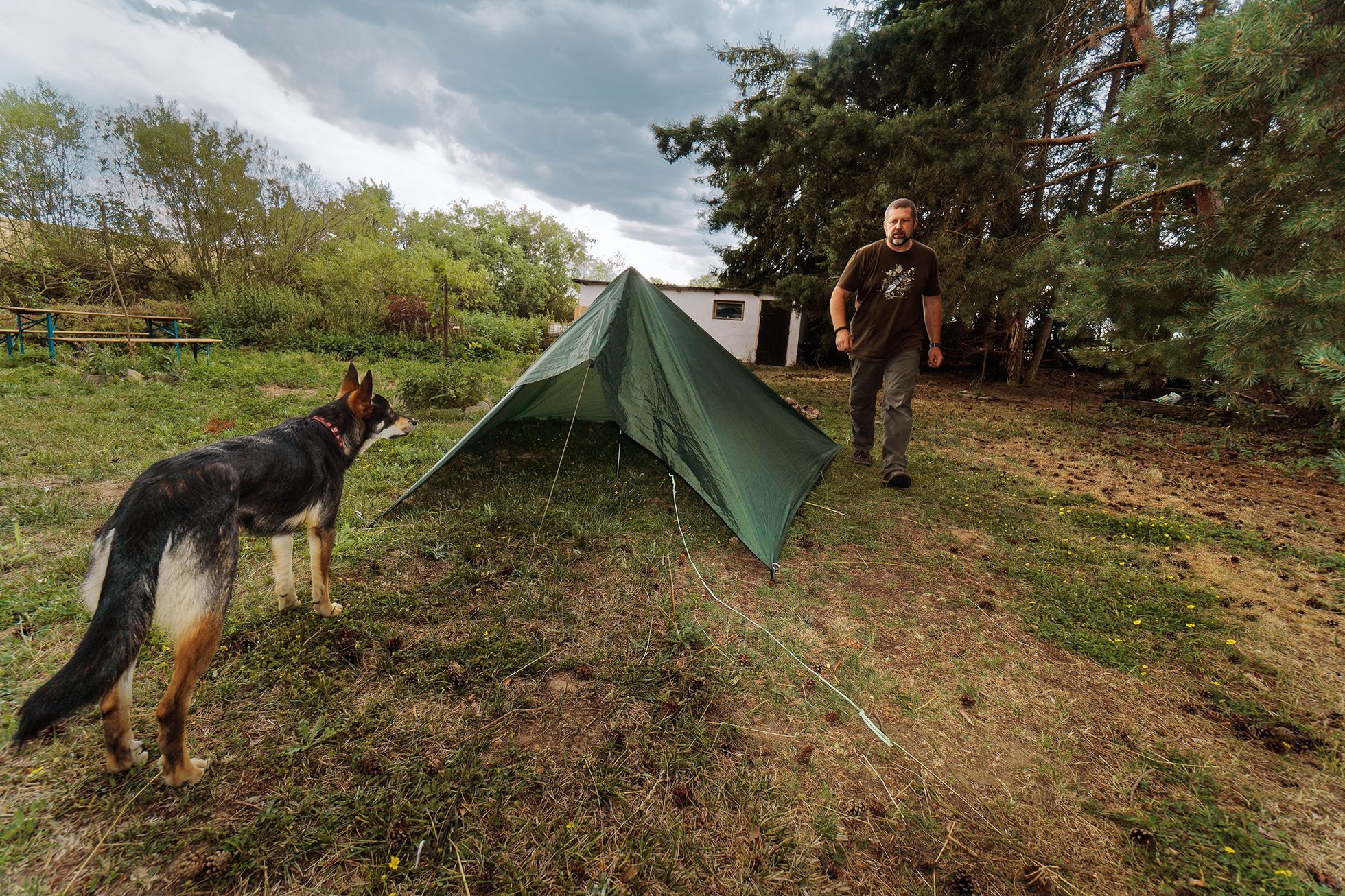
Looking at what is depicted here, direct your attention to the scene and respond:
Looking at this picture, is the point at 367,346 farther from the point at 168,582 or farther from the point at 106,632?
the point at 106,632

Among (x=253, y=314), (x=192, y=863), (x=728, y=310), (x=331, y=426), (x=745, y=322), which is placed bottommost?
(x=192, y=863)

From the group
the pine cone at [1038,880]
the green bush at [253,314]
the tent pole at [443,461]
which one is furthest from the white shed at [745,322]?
the pine cone at [1038,880]

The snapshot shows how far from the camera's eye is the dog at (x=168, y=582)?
43.8 inches

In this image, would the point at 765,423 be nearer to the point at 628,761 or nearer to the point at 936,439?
the point at 628,761

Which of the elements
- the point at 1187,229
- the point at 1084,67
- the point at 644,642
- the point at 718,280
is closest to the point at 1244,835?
the point at 644,642

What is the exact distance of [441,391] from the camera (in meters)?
6.11

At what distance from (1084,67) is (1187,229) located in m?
4.99

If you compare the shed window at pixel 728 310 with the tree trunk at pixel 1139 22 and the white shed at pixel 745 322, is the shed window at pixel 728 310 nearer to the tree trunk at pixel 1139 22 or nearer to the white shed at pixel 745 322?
the white shed at pixel 745 322

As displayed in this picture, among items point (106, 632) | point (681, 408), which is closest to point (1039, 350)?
point (681, 408)

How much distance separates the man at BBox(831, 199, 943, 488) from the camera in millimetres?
3812

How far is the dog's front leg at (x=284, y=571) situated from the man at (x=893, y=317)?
369 cm

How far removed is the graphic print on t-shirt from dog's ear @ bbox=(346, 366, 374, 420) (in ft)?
11.9

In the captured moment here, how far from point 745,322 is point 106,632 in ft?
53.0

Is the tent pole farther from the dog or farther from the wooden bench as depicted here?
the wooden bench
